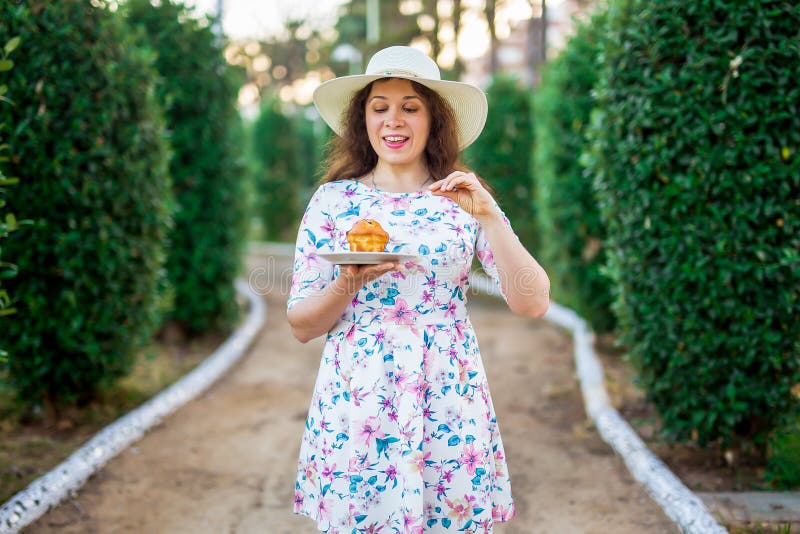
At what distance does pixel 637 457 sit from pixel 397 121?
9.37ft

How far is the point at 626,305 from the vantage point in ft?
14.3

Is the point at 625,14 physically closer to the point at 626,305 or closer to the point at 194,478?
the point at 626,305

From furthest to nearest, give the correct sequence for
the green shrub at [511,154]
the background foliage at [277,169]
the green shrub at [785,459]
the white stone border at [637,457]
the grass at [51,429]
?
1. the background foliage at [277,169]
2. the green shrub at [511,154]
3. the grass at [51,429]
4. the green shrub at [785,459]
5. the white stone border at [637,457]

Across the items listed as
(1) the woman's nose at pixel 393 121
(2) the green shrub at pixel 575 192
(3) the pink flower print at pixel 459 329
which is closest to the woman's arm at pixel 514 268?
(3) the pink flower print at pixel 459 329

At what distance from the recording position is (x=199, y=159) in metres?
7.71

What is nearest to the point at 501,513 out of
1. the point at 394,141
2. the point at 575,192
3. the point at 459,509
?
the point at 459,509

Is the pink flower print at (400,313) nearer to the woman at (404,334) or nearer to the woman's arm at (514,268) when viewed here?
the woman at (404,334)

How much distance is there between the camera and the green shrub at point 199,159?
7.54 meters

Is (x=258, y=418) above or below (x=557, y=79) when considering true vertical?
below

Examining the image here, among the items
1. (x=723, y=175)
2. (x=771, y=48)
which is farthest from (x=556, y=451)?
(x=771, y=48)

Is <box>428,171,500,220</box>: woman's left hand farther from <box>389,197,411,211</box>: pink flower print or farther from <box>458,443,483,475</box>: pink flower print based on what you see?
<box>458,443,483,475</box>: pink flower print

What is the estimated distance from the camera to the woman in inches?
94.5

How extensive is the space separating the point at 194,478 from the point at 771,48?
400 centimetres

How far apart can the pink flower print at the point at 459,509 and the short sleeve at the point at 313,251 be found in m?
0.85
